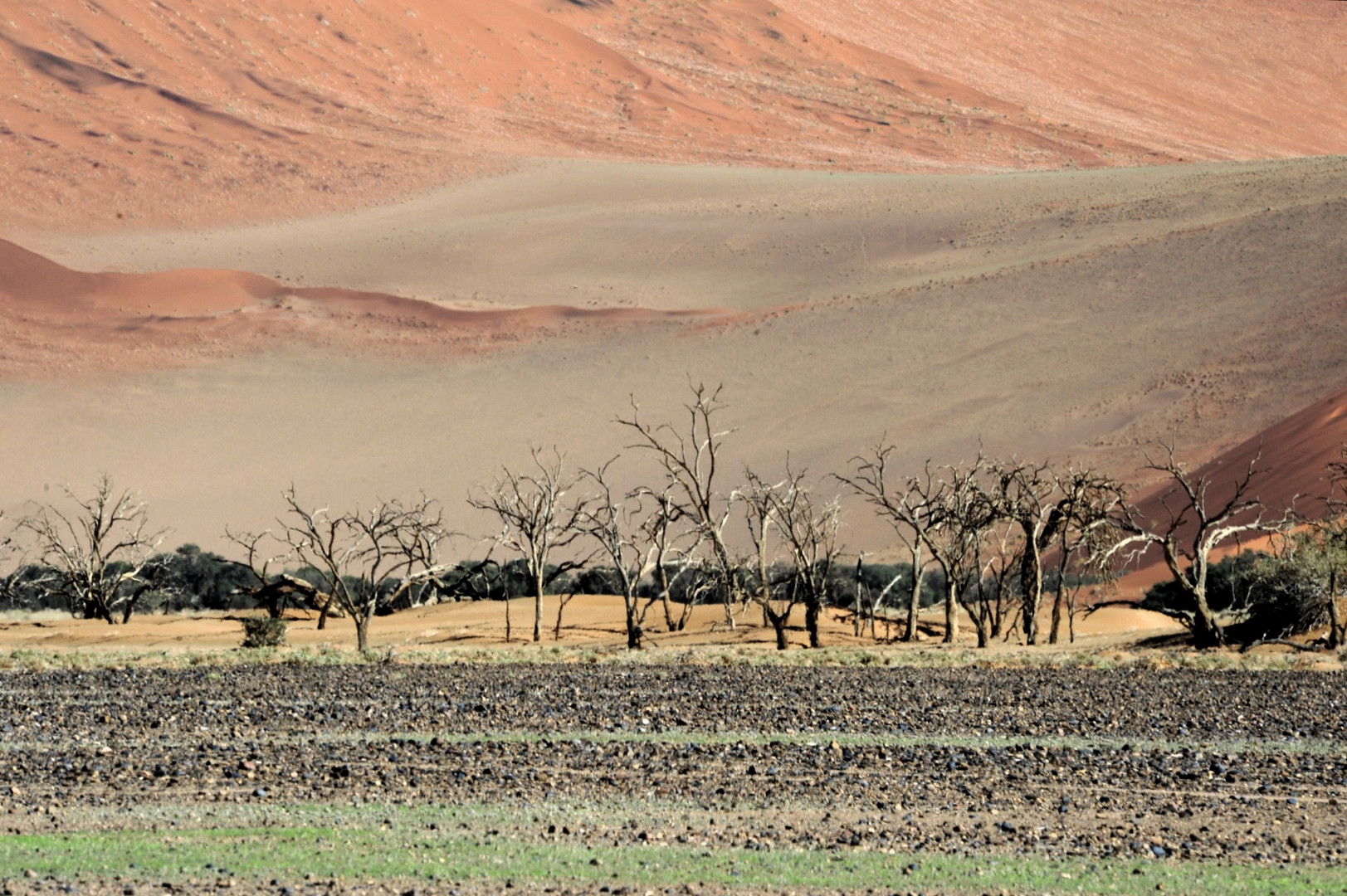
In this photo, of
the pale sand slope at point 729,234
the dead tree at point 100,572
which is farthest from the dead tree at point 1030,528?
the pale sand slope at point 729,234

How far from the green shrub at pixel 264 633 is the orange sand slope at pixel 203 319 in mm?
61053

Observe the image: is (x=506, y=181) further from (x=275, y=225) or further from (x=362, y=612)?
(x=362, y=612)

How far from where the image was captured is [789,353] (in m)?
85.1

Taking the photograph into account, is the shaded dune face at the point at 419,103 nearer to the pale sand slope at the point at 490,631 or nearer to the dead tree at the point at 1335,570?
the pale sand slope at the point at 490,631

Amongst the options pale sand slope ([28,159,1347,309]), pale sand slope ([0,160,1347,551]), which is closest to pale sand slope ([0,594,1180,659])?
pale sand slope ([0,160,1347,551])

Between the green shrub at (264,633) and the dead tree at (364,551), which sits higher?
the dead tree at (364,551)

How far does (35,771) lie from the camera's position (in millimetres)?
12375

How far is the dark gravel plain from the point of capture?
32.9 feet

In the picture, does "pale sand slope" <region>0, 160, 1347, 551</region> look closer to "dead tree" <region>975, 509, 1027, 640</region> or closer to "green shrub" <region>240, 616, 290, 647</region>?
"dead tree" <region>975, 509, 1027, 640</region>

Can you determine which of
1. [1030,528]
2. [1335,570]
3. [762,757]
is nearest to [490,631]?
[1030,528]

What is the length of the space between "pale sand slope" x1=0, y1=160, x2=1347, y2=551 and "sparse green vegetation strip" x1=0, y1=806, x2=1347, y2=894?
55.2 metres

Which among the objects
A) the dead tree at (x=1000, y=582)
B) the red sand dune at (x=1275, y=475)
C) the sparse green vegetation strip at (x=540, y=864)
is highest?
the red sand dune at (x=1275, y=475)

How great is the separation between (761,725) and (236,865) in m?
8.01

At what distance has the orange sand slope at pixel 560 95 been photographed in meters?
110
